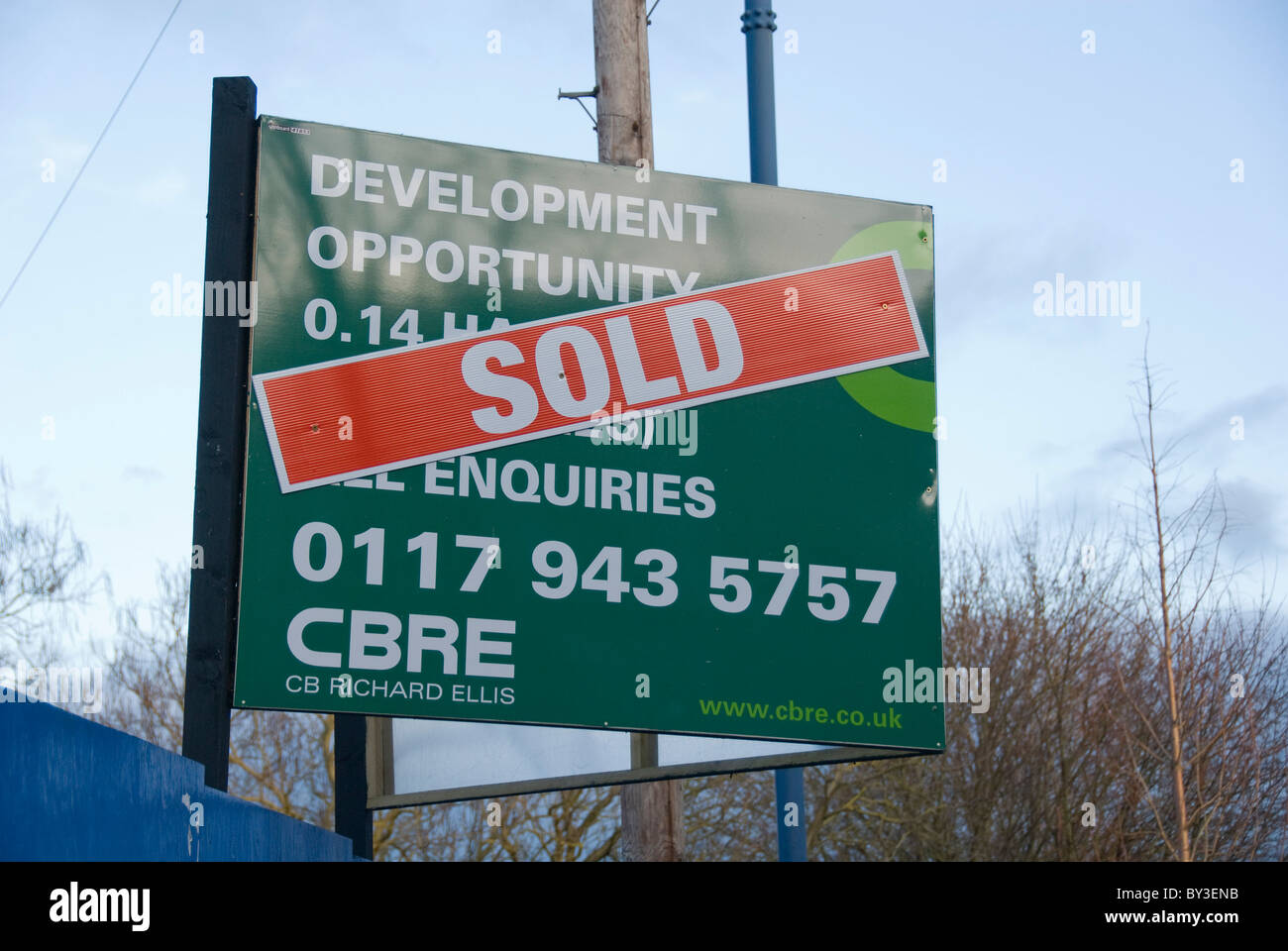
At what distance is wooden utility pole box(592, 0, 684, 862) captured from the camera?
300 inches

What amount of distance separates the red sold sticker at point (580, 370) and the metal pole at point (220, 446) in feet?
0.54

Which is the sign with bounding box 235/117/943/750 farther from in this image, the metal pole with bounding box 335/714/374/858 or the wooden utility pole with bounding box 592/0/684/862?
the metal pole with bounding box 335/714/374/858

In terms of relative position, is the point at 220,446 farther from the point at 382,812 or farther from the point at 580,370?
the point at 382,812

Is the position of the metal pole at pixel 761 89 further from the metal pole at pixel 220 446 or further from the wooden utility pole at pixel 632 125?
the metal pole at pixel 220 446

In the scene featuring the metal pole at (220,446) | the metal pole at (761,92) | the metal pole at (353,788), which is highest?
the metal pole at (761,92)

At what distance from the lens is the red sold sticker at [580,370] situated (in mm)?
5914

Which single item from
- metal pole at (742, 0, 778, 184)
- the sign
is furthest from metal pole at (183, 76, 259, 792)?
metal pole at (742, 0, 778, 184)

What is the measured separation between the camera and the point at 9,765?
3248 millimetres

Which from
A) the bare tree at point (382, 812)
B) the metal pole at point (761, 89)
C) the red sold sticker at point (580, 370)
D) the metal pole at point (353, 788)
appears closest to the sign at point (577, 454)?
the red sold sticker at point (580, 370)

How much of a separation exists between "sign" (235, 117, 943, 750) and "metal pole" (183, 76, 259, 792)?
3.0 inches
